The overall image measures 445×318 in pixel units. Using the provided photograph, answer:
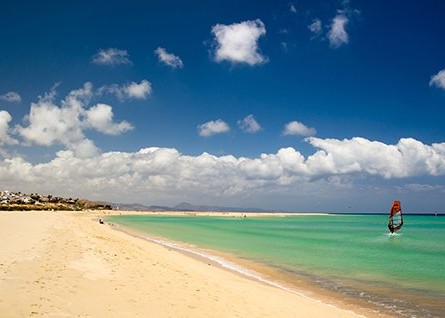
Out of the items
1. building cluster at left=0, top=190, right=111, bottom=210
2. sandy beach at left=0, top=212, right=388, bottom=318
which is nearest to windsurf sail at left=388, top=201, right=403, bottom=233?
sandy beach at left=0, top=212, right=388, bottom=318

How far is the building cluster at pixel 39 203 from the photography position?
11749 centimetres

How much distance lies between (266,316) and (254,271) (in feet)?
36.6

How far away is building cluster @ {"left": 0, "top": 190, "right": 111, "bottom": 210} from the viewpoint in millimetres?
117494

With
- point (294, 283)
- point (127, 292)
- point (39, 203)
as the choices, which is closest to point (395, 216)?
point (294, 283)

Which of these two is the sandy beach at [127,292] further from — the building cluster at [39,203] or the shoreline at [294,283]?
the building cluster at [39,203]

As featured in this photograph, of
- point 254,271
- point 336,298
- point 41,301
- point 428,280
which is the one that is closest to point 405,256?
point 428,280

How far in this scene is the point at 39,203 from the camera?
136875 mm

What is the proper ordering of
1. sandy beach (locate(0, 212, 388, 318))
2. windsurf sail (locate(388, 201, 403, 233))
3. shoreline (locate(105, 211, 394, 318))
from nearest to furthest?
1. sandy beach (locate(0, 212, 388, 318))
2. shoreline (locate(105, 211, 394, 318))
3. windsurf sail (locate(388, 201, 403, 233))

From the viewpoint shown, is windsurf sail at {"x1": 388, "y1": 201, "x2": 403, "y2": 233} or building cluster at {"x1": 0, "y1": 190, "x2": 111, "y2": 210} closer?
windsurf sail at {"x1": 388, "y1": 201, "x2": 403, "y2": 233}

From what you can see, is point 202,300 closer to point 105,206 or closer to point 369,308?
point 369,308

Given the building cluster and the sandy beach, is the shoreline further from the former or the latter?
the building cluster

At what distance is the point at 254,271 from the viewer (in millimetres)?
22719

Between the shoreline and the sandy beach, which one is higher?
the sandy beach

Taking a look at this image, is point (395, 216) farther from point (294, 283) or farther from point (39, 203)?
point (39, 203)
